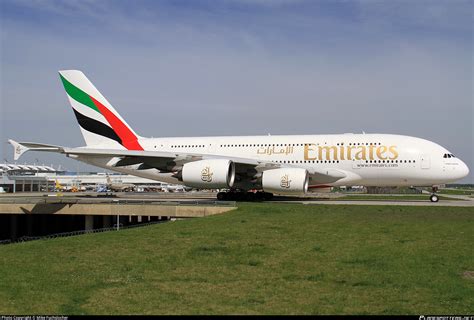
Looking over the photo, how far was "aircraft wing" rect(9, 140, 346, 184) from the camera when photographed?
27.9 meters

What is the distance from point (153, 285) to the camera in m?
8.58

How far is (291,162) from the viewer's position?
98.2ft

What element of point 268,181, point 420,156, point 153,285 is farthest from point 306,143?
point 153,285

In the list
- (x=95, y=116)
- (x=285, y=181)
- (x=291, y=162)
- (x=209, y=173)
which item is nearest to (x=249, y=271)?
(x=285, y=181)

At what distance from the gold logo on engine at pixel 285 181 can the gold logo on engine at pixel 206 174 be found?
401 cm

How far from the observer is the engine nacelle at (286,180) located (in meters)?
26.5

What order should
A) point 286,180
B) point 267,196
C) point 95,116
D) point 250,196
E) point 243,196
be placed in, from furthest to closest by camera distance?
point 95,116
point 267,196
point 243,196
point 250,196
point 286,180

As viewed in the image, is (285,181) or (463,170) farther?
(463,170)

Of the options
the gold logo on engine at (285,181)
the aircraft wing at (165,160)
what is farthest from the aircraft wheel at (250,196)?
the gold logo on engine at (285,181)

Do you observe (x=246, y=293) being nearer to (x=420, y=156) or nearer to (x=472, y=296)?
(x=472, y=296)

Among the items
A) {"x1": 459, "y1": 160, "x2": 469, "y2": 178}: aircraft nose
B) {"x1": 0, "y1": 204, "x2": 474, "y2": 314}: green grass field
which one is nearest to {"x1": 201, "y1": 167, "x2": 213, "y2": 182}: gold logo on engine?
{"x1": 0, "y1": 204, "x2": 474, "y2": 314}: green grass field

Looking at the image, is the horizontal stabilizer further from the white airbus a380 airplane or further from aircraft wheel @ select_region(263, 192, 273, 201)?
aircraft wheel @ select_region(263, 192, 273, 201)

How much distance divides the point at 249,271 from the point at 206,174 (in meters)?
17.6

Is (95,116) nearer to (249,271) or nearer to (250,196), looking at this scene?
(250,196)
